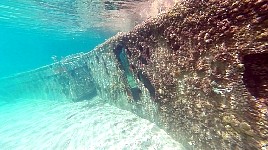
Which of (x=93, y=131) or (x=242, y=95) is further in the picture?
(x=93, y=131)

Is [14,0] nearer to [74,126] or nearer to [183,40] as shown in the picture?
[74,126]

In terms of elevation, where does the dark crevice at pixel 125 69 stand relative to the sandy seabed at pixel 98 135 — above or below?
above

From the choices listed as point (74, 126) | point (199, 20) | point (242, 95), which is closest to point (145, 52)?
point (199, 20)

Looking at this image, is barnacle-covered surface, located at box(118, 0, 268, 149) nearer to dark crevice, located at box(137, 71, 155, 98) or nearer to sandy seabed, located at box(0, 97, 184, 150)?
dark crevice, located at box(137, 71, 155, 98)

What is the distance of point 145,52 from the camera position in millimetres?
3854

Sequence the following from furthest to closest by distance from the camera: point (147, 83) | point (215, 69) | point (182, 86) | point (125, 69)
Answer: point (125, 69)
point (147, 83)
point (182, 86)
point (215, 69)

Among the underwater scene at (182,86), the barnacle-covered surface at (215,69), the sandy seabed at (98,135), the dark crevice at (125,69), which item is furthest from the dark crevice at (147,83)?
the sandy seabed at (98,135)

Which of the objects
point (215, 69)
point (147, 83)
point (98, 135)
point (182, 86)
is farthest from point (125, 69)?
point (215, 69)

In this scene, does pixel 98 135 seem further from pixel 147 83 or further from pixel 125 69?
pixel 147 83

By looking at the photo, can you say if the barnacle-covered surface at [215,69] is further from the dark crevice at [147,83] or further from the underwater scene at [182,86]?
the dark crevice at [147,83]

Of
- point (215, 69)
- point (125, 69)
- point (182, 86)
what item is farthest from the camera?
point (125, 69)

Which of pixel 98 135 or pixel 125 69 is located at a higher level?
pixel 125 69

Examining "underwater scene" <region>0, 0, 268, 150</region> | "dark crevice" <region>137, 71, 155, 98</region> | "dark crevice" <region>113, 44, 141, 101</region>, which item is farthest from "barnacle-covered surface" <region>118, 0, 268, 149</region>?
"dark crevice" <region>113, 44, 141, 101</region>

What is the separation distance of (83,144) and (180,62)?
4202 millimetres
